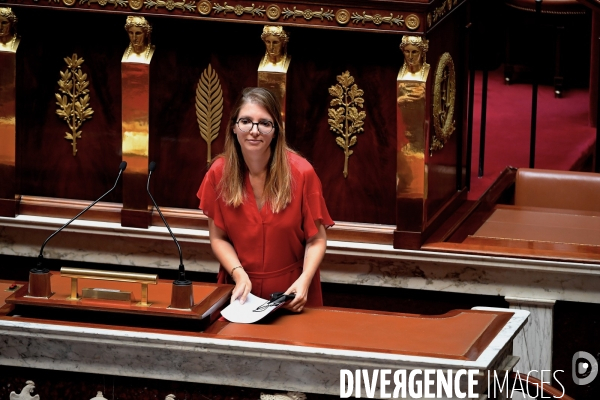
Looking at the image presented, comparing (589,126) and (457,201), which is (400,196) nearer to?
(457,201)

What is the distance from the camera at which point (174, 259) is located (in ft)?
17.5

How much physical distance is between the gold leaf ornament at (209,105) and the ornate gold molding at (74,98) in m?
0.48

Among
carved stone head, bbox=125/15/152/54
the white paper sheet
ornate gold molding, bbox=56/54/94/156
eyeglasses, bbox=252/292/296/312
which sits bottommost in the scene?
the white paper sheet

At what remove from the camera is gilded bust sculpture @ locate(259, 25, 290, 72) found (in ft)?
16.6

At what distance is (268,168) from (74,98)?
5.15 ft

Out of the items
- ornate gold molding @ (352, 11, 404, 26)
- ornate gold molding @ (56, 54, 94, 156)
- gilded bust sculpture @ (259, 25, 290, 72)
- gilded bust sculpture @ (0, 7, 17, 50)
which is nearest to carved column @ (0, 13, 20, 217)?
gilded bust sculpture @ (0, 7, 17, 50)

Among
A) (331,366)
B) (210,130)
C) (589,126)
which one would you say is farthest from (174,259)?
(589,126)

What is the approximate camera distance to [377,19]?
495 cm

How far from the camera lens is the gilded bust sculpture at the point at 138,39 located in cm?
518

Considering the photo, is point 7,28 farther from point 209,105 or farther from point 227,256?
point 227,256

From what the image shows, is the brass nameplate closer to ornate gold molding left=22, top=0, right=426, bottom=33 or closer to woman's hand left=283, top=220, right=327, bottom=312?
woman's hand left=283, top=220, right=327, bottom=312

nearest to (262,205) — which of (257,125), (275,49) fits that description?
(257,125)

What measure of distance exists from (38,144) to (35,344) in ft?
6.55

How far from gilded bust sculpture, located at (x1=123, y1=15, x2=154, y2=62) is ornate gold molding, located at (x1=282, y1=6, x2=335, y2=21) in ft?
1.90
